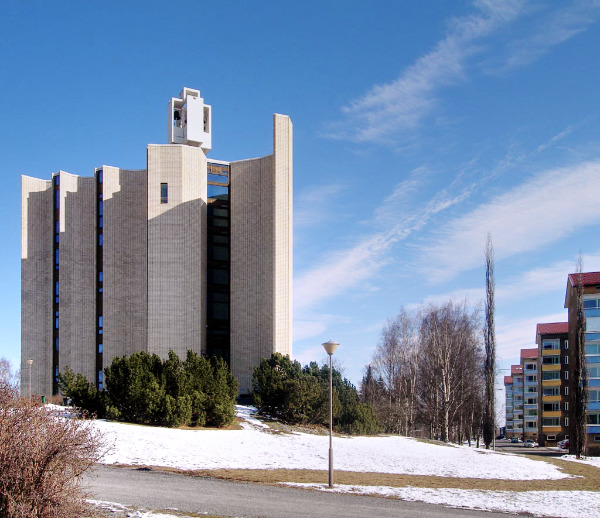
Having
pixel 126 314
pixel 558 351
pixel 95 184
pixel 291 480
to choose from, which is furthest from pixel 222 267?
pixel 558 351

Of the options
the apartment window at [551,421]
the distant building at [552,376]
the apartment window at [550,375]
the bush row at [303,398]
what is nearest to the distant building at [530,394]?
the distant building at [552,376]

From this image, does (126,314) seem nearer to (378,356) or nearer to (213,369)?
(213,369)

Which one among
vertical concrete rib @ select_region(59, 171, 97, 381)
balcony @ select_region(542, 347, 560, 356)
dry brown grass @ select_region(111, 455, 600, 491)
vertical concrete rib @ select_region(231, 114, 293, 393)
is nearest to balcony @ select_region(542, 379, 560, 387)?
balcony @ select_region(542, 347, 560, 356)

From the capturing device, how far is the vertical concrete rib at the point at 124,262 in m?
44.0

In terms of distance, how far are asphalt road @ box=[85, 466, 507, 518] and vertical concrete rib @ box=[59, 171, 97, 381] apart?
1224 inches

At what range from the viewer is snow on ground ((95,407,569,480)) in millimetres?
20375

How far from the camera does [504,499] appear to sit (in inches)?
602

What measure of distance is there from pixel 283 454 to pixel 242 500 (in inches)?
421

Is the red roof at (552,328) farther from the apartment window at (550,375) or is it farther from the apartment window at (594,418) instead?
the apartment window at (594,418)

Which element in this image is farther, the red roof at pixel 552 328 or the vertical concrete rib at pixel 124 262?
the red roof at pixel 552 328

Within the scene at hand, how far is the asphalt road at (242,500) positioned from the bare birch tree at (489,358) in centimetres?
3104

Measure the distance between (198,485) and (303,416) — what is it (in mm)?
19559

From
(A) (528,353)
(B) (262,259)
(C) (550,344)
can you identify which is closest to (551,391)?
(C) (550,344)

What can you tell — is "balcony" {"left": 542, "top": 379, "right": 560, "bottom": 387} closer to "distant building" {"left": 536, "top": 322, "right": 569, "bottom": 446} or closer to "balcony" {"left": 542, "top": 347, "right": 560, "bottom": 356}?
"distant building" {"left": 536, "top": 322, "right": 569, "bottom": 446}
